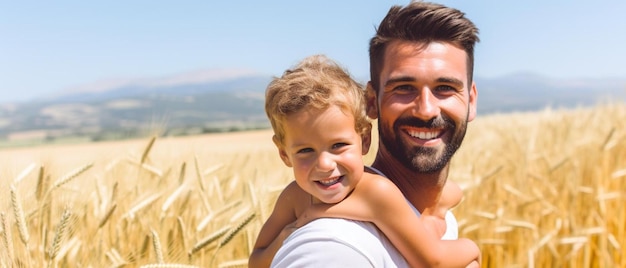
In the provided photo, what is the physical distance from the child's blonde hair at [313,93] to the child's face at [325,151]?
0.02m

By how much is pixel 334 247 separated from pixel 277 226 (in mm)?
286

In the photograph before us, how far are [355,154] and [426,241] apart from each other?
9.8 inches

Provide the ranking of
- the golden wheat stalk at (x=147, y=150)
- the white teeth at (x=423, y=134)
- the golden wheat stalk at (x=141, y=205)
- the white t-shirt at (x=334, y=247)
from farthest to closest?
1. the golden wheat stalk at (x=147, y=150)
2. the golden wheat stalk at (x=141, y=205)
3. the white teeth at (x=423, y=134)
4. the white t-shirt at (x=334, y=247)

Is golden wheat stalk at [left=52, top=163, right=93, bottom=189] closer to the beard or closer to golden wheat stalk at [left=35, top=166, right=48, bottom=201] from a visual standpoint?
golden wheat stalk at [left=35, top=166, right=48, bottom=201]

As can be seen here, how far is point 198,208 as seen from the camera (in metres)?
2.41

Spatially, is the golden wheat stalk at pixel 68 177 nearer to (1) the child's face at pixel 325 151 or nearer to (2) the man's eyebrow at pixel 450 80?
(1) the child's face at pixel 325 151

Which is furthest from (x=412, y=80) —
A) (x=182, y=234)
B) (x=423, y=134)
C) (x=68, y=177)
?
(x=68, y=177)

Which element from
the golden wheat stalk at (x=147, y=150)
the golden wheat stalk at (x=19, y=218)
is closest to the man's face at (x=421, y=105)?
the golden wheat stalk at (x=19, y=218)

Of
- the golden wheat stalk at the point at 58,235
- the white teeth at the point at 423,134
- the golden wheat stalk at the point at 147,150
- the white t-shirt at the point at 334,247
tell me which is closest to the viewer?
the white t-shirt at the point at 334,247

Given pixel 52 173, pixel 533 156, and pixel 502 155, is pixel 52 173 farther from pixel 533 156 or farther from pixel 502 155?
pixel 502 155

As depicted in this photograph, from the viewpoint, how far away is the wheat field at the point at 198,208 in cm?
183

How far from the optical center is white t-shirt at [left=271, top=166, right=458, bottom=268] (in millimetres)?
1309

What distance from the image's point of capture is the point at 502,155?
461cm

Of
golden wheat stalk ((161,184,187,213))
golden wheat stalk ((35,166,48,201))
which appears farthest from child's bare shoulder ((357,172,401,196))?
golden wheat stalk ((35,166,48,201))
